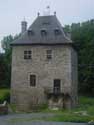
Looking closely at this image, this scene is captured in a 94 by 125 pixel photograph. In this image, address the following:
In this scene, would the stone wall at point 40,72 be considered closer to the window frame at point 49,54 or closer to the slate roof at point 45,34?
the window frame at point 49,54

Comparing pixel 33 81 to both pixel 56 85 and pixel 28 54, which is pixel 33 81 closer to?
pixel 56 85

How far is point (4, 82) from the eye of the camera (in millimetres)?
60531

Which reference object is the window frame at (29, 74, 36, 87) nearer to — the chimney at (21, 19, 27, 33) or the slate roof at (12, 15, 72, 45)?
the slate roof at (12, 15, 72, 45)

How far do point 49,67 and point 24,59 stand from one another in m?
3.29

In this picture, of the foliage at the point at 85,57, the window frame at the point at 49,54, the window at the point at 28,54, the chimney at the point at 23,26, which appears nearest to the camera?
the window frame at the point at 49,54

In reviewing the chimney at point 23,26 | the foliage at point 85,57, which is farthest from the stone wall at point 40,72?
the foliage at point 85,57

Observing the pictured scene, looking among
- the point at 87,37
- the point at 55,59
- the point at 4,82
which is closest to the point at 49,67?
the point at 55,59

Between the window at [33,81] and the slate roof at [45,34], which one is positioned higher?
the slate roof at [45,34]

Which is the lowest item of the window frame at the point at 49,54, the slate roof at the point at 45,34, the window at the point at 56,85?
the window at the point at 56,85

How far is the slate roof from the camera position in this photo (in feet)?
145

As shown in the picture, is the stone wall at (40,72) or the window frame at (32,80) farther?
the window frame at (32,80)

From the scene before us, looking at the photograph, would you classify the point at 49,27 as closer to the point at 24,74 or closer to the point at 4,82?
the point at 24,74

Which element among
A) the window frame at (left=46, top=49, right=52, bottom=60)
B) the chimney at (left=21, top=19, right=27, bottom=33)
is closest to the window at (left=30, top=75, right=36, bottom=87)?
the window frame at (left=46, top=49, right=52, bottom=60)

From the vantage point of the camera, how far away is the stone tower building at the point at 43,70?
43500 millimetres
